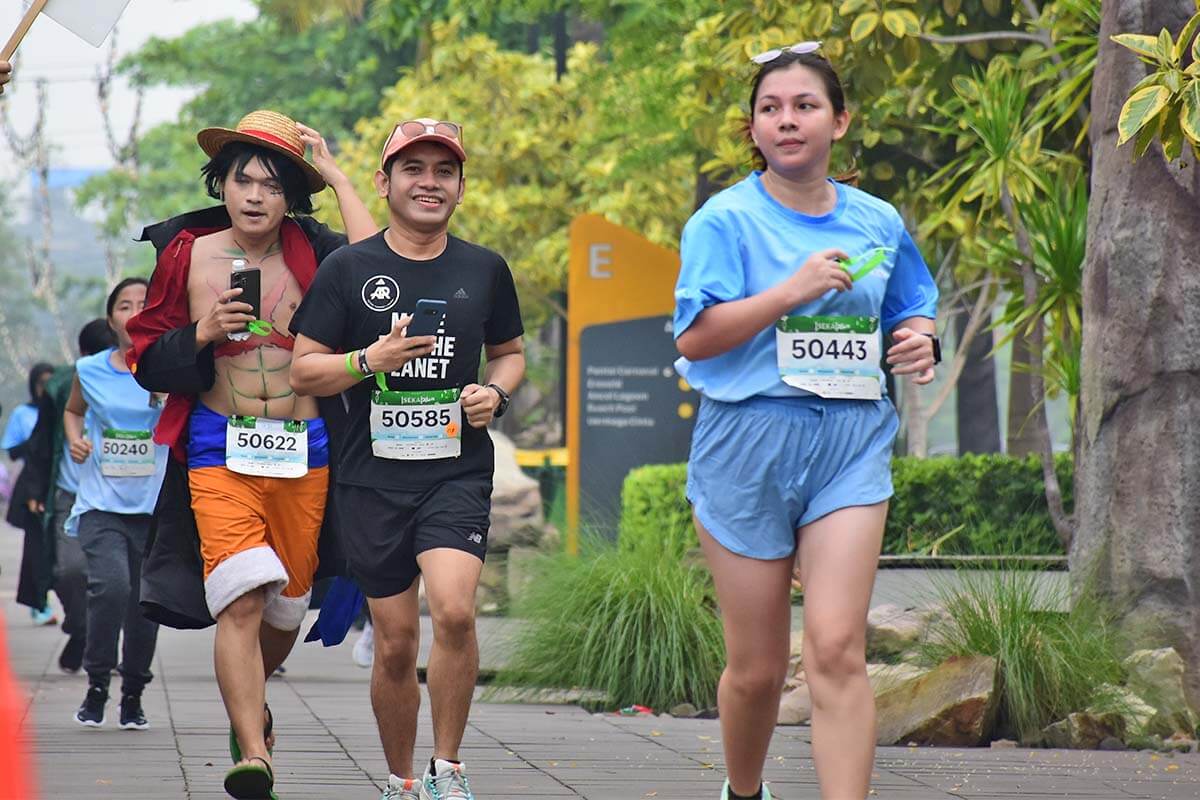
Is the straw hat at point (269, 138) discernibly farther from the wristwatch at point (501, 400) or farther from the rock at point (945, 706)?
the rock at point (945, 706)

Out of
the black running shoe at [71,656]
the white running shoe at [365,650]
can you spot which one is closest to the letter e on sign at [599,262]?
the white running shoe at [365,650]

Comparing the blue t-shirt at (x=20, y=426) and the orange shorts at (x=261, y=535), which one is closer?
the orange shorts at (x=261, y=535)

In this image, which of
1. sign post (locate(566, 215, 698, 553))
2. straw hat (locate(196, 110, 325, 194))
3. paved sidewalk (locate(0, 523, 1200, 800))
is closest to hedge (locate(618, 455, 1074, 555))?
sign post (locate(566, 215, 698, 553))

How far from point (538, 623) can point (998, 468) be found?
883cm

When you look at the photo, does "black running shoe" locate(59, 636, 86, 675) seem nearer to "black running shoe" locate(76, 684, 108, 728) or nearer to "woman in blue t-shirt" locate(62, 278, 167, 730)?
"woman in blue t-shirt" locate(62, 278, 167, 730)

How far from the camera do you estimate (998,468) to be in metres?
18.0

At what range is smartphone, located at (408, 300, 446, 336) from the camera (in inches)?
242

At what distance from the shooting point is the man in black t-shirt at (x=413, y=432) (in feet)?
20.1

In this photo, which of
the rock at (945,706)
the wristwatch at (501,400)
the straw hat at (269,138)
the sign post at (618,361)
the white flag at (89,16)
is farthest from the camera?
the sign post at (618,361)

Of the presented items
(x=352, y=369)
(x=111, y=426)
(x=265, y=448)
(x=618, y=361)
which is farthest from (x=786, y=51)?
(x=618, y=361)

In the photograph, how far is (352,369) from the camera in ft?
19.8

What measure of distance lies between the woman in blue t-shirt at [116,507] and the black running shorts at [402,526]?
2905 mm

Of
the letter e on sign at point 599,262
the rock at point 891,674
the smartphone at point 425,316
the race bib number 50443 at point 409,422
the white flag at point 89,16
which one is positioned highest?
the letter e on sign at point 599,262

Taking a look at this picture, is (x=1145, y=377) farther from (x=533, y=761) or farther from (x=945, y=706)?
(x=533, y=761)
